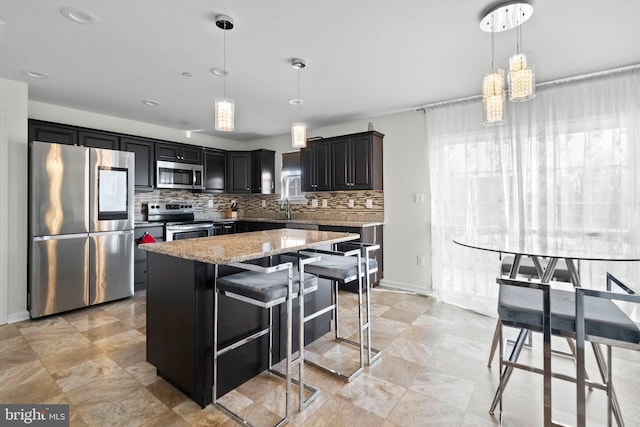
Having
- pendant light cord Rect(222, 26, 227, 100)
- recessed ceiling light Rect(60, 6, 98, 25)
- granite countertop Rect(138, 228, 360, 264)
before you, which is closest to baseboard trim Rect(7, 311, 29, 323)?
granite countertop Rect(138, 228, 360, 264)

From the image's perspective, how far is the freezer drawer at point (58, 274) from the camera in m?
3.14

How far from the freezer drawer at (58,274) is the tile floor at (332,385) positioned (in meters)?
0.31

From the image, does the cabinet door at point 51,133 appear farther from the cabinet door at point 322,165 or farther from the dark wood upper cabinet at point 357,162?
the dark wood upper cabinet at point 357,162

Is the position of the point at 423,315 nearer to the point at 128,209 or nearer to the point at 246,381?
the point at 246,381

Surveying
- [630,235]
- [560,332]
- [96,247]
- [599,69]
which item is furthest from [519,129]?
[96,247]

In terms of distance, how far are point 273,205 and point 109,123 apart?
2761mm

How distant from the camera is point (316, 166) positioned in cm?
475

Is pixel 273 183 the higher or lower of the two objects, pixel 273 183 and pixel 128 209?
the higher

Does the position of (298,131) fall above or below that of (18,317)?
above

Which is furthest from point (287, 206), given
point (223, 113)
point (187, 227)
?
point (223, 113)

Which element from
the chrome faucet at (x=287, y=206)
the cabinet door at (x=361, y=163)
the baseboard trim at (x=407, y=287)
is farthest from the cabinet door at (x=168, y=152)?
the baseboard trim at (x=407, y=287)

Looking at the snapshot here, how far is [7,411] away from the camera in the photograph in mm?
1794

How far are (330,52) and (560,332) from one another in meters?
2.41

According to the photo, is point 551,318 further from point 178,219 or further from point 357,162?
point 178,219
